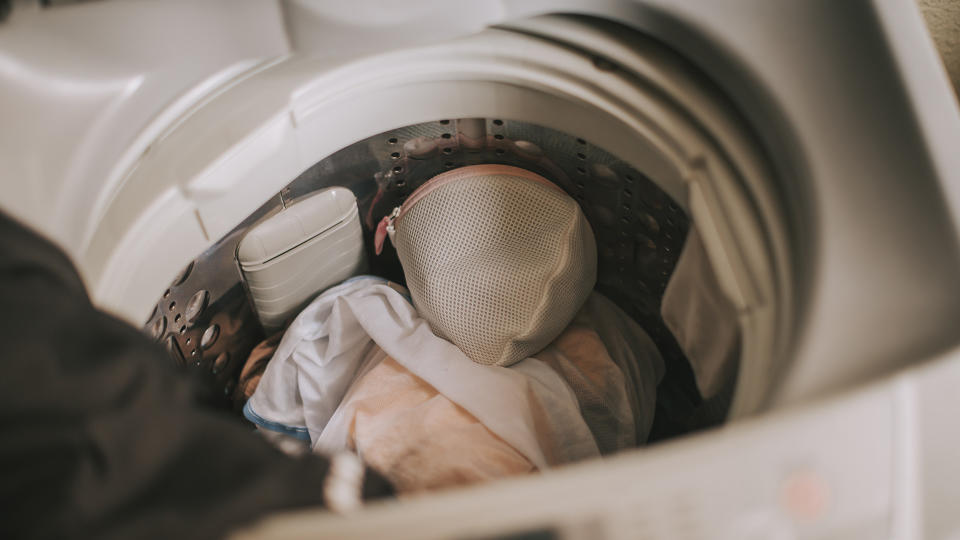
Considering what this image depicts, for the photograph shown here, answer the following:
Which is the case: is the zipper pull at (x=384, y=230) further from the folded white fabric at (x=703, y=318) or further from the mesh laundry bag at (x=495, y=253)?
the folded white fabric at (x=703, y=318)

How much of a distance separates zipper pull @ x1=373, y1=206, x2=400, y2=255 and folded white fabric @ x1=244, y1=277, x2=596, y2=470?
5cm

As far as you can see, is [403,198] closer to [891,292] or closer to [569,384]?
[569,384]

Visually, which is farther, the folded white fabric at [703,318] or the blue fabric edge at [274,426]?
the blue fabric edge at [274,426]

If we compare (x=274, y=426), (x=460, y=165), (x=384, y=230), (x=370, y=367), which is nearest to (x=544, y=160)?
(x=460, y=165)

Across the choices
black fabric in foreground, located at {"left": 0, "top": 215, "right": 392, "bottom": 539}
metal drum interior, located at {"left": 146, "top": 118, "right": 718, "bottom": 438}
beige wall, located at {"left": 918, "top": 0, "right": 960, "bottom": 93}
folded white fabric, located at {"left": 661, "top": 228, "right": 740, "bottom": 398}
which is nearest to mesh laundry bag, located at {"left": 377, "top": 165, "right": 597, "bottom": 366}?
metal drum interior, located at {"left": 146, "top": 118, "right": 718, "bottom": 438}

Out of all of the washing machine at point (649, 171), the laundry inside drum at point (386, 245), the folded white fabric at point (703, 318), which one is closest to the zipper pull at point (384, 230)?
the laundry inside drum at point (386, 245)

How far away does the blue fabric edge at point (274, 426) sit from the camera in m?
0.85

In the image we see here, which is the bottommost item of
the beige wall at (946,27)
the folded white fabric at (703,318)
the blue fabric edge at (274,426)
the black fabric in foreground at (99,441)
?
the blue fabric edge at (274,426)

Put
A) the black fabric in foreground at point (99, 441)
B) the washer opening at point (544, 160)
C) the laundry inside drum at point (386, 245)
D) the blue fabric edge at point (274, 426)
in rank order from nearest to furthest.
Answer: the black fabric in foreground at point (99, 441) → the washer opening at point (544, 160) → the laundry inside drum at point (386, 245) → the blue fabric edge at point (274, 426)

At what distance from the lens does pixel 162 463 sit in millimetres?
370

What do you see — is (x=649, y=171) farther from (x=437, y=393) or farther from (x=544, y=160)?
(x=437, y=393)

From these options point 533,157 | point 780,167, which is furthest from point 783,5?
point 533,157

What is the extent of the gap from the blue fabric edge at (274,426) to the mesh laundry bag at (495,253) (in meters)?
0.25

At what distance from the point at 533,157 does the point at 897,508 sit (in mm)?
557
